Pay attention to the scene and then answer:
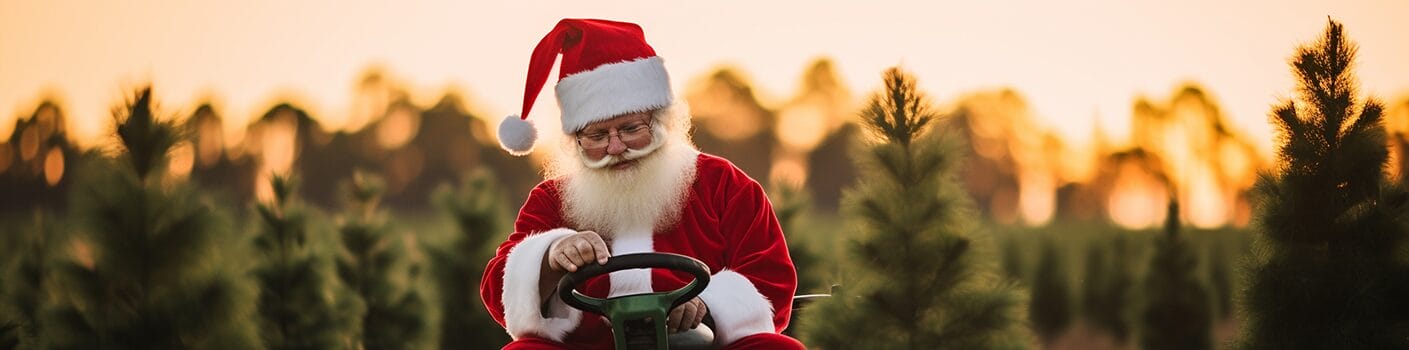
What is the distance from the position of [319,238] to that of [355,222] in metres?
1.10

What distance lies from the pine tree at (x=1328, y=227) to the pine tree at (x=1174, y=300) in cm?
763

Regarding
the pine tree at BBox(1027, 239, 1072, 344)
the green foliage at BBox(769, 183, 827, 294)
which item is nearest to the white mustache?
the green foliage at BBox(769, 183, 827, 294)

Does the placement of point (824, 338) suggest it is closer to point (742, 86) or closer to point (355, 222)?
point (355, 222)

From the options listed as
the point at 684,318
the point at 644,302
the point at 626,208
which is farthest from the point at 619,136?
the point at 644,302

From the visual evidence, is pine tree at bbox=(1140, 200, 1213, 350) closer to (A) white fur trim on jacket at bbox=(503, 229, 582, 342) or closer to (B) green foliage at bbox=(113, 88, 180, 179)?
(B) green foliage at bbox=(113, 88, 180, 179)

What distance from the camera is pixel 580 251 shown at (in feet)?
11.3

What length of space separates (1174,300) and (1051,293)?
502 cm

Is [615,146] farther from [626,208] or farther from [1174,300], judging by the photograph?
[1174,300]

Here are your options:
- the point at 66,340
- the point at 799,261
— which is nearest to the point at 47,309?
the point at 66,340

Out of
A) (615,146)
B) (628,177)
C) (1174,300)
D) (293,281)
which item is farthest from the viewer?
(1174,300)

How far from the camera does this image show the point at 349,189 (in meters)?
10.7

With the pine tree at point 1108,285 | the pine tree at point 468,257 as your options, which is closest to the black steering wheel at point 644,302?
the pine tree at point 468,257

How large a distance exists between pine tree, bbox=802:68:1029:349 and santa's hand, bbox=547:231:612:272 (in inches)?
125

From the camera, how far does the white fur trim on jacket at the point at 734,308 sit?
3756 mm
